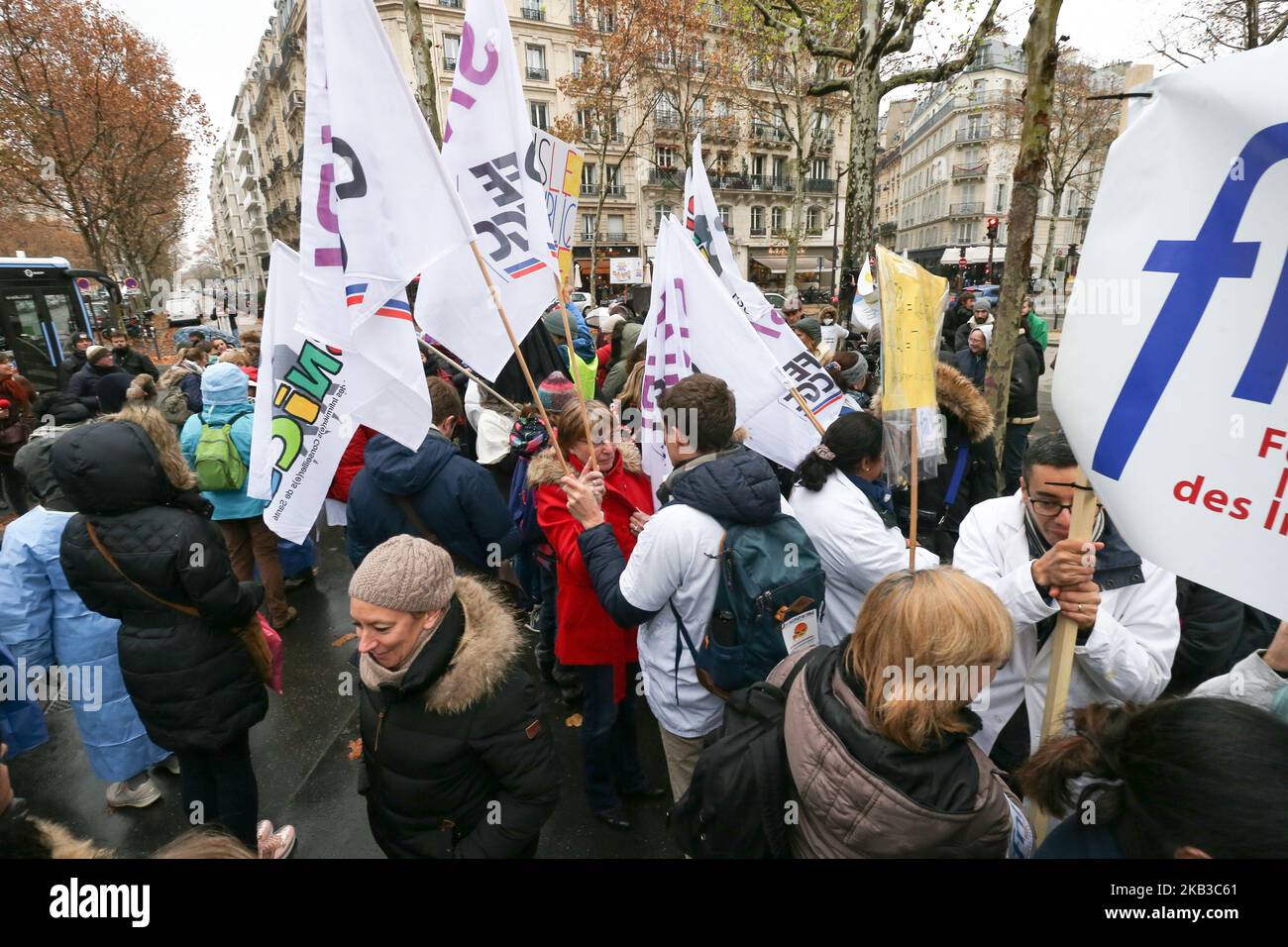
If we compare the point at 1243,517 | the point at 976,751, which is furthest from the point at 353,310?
the point at 1243,517

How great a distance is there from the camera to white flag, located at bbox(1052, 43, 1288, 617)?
110 centimetres

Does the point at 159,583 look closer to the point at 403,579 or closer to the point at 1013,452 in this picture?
the point at 403,579

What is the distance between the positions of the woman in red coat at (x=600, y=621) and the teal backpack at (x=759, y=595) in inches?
28.4

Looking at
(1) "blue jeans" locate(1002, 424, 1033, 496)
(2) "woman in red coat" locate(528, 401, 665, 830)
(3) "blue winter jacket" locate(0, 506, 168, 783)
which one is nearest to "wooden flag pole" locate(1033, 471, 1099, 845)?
(2) "woman in red coat" locate(528, 401, 665, 830)

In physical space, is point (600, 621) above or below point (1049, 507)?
below

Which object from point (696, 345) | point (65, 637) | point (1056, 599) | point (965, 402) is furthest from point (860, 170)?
point (65, 637)

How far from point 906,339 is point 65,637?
12.0ft

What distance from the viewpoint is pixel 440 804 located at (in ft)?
5.92

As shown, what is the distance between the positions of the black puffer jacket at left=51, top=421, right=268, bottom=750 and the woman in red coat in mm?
1203

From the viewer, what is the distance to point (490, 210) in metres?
2.97

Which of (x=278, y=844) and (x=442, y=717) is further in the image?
(x=278, y=844)

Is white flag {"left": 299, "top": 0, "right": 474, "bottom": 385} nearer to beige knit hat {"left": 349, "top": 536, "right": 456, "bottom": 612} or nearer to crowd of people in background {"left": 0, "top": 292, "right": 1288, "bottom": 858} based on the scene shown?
crowd of people in background {"left": 0, "top": 292, "right": 1288, "bottom": 858}

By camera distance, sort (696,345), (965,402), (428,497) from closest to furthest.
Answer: (428,497)
(696,345)
(965,402)
